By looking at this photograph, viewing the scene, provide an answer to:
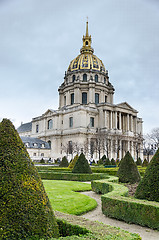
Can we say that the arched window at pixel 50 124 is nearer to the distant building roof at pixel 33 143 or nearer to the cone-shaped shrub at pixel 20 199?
the distant building roof at pixel 33 143

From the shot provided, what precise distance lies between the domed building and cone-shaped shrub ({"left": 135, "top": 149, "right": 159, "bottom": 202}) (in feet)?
136

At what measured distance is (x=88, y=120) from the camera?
189 ft

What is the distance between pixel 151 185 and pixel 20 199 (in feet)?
16.1

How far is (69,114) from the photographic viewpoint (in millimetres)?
60500

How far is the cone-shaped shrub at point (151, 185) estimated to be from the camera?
22.2 ft

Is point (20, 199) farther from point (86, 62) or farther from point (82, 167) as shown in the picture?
point (86, 62)

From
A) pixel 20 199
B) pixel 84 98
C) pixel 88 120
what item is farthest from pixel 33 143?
pixel 20 199

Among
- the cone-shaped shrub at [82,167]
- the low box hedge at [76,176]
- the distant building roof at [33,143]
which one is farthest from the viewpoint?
the distant building roof at [33,143]

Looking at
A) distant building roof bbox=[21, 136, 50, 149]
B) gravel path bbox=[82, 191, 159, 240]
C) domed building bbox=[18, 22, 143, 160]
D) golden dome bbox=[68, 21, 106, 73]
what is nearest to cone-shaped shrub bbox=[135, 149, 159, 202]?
gravel path bbox=[82, 191, 159, 240]

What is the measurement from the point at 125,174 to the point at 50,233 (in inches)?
425

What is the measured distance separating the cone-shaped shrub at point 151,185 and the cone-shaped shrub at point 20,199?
4.30 metres

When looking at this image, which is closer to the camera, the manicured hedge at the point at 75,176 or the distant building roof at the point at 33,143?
the manicured hedge at the point at 75,176

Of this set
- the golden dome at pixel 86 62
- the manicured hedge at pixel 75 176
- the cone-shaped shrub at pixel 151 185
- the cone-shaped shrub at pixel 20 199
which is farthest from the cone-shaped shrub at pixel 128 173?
the golden dome at pixel 86 62

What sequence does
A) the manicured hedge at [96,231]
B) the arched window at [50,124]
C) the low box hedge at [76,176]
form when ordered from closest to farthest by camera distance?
the manicured hedge at [96,231], the low box hedge at [76,176], the arched window at [50,124]
